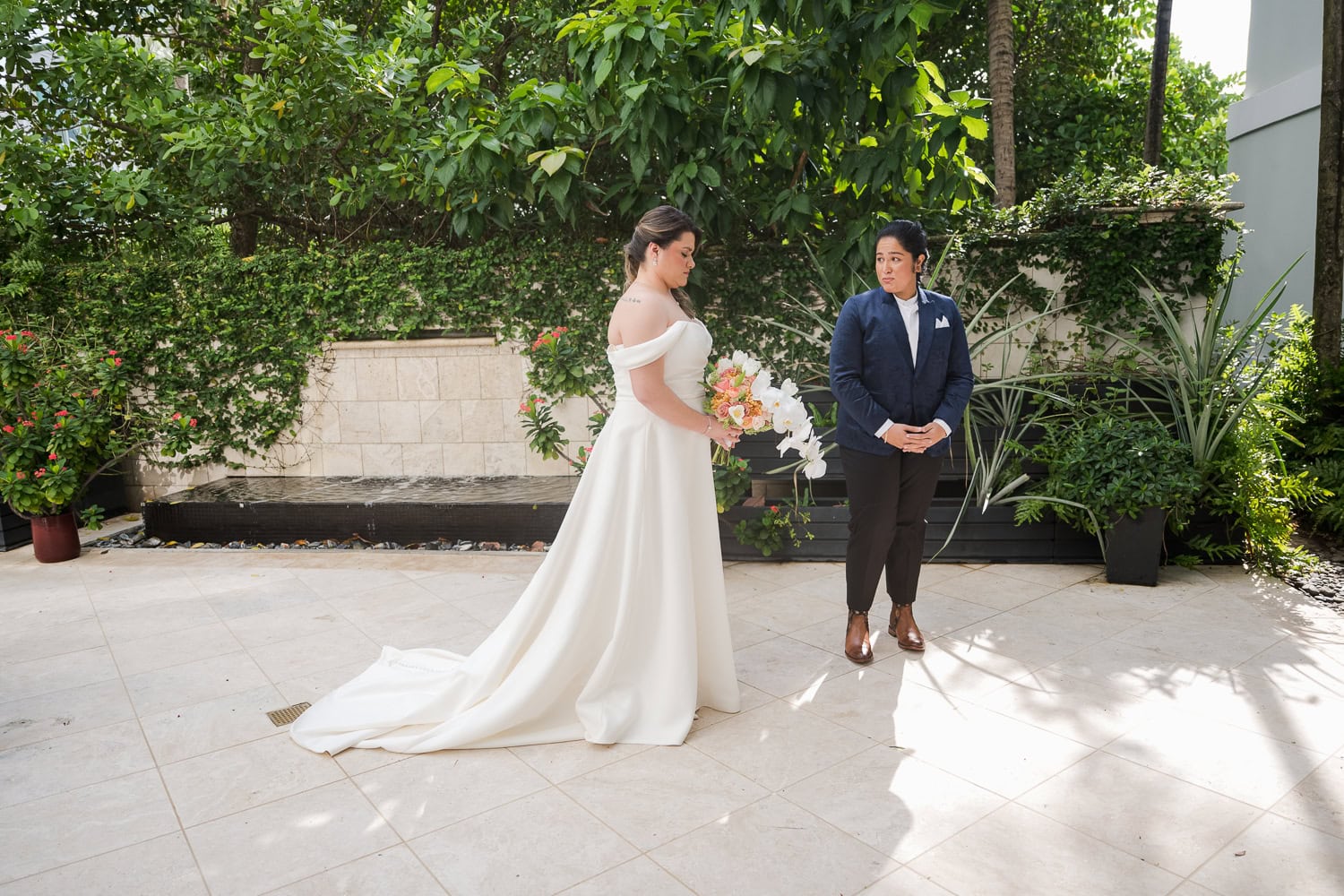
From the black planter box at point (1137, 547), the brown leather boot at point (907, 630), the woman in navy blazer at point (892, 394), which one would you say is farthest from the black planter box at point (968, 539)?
the woman in navy blazer at point (892, 394)

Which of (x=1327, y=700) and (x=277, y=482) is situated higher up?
(x=277, y=482)

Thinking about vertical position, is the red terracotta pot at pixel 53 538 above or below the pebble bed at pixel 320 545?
above

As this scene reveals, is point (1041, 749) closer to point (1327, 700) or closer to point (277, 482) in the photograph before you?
point (1327, 700)

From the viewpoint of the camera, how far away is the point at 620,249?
6.21 metres

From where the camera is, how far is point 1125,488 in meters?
4.37

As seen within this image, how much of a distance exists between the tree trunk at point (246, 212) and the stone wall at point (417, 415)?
1.65 meters

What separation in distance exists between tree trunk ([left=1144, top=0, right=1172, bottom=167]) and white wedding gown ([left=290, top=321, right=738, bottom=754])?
28.2 feet

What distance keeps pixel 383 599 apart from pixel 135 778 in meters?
1.92

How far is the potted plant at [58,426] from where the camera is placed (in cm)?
557

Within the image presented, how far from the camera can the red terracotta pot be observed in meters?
5.69

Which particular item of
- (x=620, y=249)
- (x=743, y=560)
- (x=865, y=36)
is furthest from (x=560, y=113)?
(x=743, y=560)

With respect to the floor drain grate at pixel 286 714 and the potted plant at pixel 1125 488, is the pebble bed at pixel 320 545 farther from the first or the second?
the potted plant at pixel 1125 488

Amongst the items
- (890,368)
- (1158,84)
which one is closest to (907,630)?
(890,368)

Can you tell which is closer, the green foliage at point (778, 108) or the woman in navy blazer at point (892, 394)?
the woman in navy blazer at point (892, 394)
